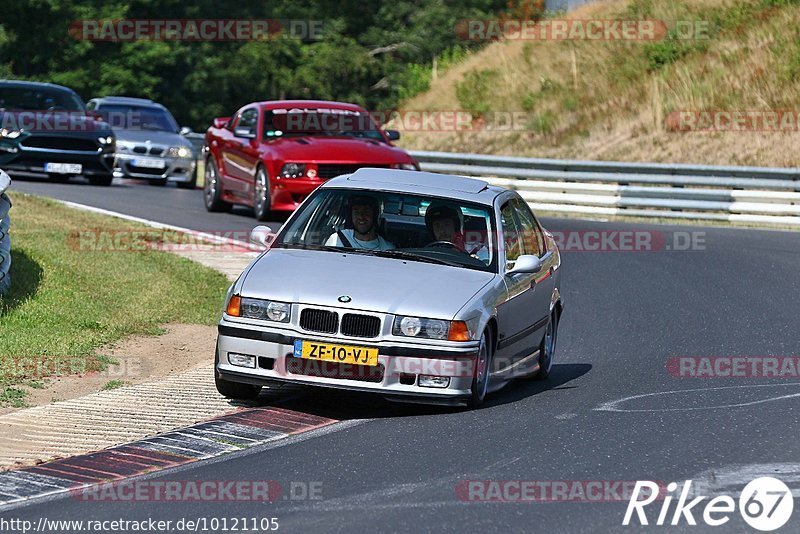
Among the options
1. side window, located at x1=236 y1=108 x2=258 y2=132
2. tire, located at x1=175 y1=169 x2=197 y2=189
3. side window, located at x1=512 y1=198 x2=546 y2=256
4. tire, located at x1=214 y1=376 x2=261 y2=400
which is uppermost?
side window, located at x1=236 y1=108 x2=258 y2=132

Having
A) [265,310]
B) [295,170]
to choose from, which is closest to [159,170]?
[295,170]

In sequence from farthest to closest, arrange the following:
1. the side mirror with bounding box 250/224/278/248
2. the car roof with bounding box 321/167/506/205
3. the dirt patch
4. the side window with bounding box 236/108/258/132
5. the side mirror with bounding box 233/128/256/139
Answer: the side window with bounding box 236/108/258/132 → the side mirror with bounding box 233/128/256/139 → the car roof with bounding box 321/167/506/205 → the side mirror with bounding box 250/224/278/248 → the dirt patch

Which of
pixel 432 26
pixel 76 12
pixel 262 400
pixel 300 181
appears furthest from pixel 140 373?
pixel 432 26

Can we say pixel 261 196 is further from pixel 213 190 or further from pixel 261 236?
pixel 261 236

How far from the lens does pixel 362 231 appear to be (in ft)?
34.2

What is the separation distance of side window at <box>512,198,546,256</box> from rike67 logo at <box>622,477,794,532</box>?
155 inches

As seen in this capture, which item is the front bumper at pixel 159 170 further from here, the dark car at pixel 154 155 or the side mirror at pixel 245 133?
the side mirror at pixel 245 133

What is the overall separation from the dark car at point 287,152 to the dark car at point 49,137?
317cm

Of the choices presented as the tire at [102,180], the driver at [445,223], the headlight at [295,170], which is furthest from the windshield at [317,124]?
the driver at [445,223]

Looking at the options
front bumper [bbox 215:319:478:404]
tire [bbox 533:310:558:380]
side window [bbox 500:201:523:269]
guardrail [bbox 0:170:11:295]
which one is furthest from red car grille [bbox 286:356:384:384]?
guardrail [bbox 0:170:11:295]

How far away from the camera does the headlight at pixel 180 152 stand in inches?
1123

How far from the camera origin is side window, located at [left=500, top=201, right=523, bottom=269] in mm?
10453

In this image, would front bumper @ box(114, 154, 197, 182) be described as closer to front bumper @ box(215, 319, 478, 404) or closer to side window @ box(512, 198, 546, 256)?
side window @ box(512, 198, 546, 256)

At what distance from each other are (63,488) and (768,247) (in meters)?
14.8
